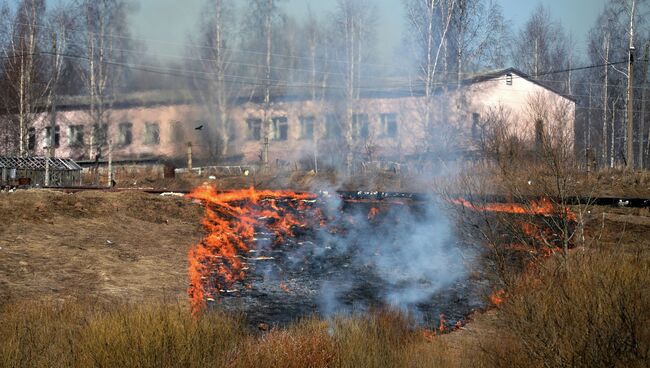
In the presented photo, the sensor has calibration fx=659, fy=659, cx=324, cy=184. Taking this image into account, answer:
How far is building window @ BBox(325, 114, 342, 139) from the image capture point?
33.3 m

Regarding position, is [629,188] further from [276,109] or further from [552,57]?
[552,57]

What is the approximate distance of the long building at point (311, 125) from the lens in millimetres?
27297

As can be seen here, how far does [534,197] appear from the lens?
12.6 m

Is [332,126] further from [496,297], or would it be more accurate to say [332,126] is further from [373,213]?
[496,297]

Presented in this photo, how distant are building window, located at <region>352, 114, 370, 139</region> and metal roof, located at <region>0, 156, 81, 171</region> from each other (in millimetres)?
13159

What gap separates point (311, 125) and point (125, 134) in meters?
9.30

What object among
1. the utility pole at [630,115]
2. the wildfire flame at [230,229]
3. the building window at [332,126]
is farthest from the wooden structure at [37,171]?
the utility pole at [630,115]

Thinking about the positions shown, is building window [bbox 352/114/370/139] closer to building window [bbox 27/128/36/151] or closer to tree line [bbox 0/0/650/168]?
tree line [bbox 0/0/650/168]

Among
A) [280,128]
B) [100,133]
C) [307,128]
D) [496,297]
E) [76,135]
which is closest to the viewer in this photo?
[496,297]

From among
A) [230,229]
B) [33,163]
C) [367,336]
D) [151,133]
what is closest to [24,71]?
[33,163]

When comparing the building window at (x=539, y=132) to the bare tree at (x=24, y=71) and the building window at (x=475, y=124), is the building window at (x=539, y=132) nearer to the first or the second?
the building window at (x=475, y=124)

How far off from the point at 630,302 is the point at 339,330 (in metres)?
3.75

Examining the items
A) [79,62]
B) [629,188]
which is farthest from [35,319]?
[79,62]

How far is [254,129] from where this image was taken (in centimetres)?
3206
